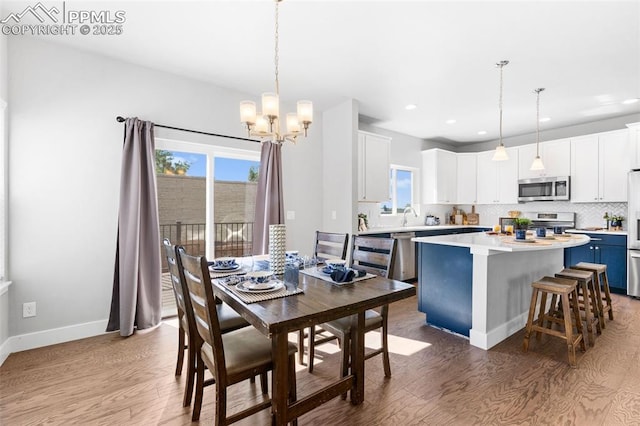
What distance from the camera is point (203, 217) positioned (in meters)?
3.72

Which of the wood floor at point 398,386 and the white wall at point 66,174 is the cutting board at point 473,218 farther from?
the white wall at point 66,174

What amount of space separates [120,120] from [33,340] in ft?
6.88

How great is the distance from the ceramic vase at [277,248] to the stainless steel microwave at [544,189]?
525 centimetres

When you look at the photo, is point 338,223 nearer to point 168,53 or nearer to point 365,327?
point 365,327

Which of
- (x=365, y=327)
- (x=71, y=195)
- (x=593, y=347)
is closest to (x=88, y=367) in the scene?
(x=71, y=195)

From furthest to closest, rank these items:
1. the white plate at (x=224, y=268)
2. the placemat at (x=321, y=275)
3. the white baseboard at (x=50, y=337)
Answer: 1. the white baseboard at (x=50, y=337)
2. the white plate at (x=224, y=268)
3. the placemat at (x=321, y=275)

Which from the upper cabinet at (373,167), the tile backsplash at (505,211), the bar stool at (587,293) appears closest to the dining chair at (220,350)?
the bar stool at (587,293)

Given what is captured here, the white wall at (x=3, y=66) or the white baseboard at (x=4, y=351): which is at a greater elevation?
the white wall at (x=3, y=66)

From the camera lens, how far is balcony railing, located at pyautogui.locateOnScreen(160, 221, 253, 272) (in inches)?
139

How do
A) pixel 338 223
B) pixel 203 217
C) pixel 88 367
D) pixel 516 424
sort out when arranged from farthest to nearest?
pixel 338 223
pixel 203 217
pixel 88 367
pixel 516 424

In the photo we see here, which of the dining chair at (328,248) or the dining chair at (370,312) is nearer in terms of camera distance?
the dining chair at (370,312)

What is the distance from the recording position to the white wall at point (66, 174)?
263cm

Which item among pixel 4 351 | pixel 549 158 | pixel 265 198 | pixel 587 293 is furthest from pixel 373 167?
pixel 4 351

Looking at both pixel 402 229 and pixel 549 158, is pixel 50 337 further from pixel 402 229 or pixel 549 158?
pixel 549 158
